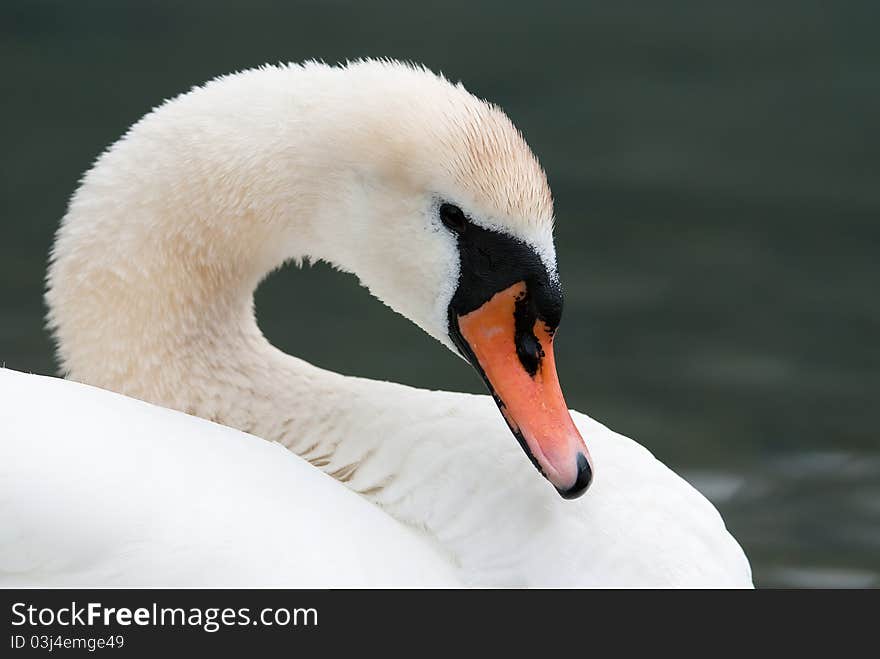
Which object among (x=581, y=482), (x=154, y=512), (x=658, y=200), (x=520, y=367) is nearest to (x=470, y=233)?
(x=520, y=367)

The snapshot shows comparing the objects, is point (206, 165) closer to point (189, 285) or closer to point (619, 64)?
point (189, 285)

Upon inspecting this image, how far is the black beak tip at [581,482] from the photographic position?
2.71 metres

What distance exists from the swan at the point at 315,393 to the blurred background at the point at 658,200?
1.47 m

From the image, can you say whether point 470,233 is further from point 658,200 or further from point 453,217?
point 658,200

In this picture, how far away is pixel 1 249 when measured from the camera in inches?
215

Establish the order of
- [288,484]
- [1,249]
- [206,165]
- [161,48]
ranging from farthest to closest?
[161,48] < [1,249] < [206,165] < [288,484]

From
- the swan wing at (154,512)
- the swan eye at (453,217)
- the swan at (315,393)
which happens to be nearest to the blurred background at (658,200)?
the swan at (315,393)

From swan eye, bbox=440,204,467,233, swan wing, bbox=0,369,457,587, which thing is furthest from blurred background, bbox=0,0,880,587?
swan wing, bbox=0,369,457,587

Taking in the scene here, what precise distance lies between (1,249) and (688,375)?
2.22 metres

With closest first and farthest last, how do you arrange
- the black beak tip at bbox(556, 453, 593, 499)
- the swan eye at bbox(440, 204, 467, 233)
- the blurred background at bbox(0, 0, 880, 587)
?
the black beak tip at bbox(556, 453, 593, 499) → the swan eye at bbox(440, 204, 467, 233) → the blurred background at bbox(0, 0, 880, 587)

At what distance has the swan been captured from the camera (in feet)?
8.21

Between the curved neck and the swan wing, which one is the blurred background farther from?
the swan wing

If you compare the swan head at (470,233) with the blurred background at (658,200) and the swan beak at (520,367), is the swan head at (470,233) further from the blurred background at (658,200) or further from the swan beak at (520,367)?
the blurred background at (658,200)

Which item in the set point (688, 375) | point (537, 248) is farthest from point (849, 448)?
point (537, 248)
